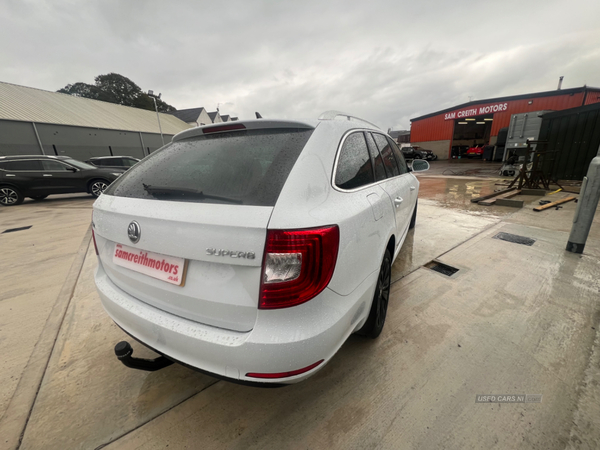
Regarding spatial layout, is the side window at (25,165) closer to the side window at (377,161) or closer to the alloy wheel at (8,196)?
the alloy wheel at (8,196)

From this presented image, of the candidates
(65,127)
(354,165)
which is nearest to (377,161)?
(354,165)

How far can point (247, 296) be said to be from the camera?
1.00 meters

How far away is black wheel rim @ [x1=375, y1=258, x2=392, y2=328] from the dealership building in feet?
80.8

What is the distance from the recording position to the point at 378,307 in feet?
5.70

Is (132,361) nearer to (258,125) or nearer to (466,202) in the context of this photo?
(258,125)

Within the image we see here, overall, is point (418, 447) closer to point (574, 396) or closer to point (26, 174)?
point (574, 396)

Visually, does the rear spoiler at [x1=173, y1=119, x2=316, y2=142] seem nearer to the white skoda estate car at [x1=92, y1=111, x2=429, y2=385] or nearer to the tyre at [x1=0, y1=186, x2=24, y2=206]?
the white skoda estate car at [x1=92, y1=111, x2=429, y2=385]

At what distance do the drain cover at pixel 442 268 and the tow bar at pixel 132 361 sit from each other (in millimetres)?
2683

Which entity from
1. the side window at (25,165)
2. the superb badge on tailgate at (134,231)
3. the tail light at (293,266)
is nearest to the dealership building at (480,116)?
the tail light at (293,266)

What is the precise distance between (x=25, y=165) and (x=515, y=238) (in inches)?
480

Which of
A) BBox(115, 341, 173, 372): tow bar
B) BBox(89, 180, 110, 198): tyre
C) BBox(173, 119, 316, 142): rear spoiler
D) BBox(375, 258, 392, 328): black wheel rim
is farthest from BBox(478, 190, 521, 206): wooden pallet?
BBox(89, 180, 110, 198): tyre

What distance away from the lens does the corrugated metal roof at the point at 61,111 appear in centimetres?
1725

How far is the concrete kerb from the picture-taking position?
1.28m

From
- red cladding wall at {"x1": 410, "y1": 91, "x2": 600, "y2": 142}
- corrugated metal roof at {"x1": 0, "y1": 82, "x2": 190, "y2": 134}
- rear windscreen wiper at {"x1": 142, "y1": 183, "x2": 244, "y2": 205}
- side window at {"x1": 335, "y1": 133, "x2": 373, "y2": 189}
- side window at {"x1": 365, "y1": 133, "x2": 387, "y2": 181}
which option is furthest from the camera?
corrugated metal roof at {"x1": 0, "y1": 82, "x2": 190, "y2": 134}
